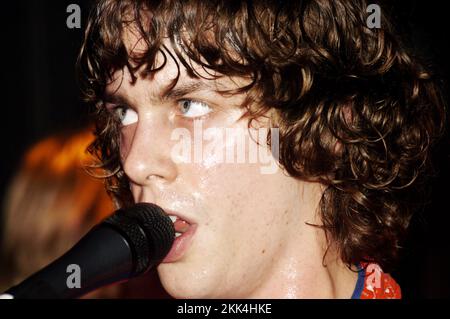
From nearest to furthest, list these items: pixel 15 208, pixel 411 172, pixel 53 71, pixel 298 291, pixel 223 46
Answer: pixel 223 46 → pixel 298 291 → pixel 411 172 → pixel 15 208 → pixel 53 71

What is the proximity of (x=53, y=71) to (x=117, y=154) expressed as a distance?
2308mm

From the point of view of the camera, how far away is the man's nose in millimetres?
1469

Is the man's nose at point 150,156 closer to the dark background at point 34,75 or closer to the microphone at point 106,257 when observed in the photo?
the microphone at point 106,257

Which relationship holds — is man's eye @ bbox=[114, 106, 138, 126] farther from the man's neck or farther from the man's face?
the man's neck

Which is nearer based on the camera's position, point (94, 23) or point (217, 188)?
point (217, 188)

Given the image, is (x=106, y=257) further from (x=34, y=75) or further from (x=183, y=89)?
(x=34, y=75)

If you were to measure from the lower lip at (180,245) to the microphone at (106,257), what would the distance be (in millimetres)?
115

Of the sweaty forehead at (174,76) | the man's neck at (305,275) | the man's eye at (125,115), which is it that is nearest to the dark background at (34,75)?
the man's eye at (125,115)

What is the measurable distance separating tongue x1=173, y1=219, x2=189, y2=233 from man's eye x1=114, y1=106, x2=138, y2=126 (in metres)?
0.31

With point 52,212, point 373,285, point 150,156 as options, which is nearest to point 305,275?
point 373,285

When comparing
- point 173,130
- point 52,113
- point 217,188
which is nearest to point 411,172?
point 217,188

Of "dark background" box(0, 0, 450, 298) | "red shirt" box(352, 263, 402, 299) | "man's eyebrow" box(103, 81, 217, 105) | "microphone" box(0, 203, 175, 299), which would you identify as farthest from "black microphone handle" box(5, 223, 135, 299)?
"dark background" box(0, 0, 450, 298)

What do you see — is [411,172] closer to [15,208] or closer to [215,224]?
[215,224]

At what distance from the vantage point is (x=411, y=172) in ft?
6.02
